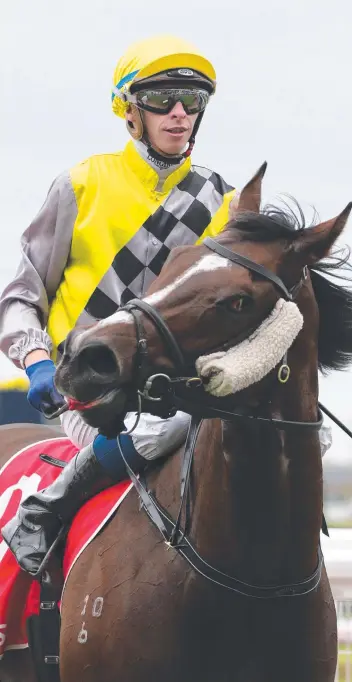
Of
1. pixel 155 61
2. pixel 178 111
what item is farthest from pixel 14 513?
pixel 155 61

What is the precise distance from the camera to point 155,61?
434cm

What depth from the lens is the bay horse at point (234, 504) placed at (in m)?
3.35

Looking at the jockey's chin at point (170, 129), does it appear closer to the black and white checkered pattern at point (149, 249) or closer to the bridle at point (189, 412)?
the black and white checkered pattern at point (149, 249)

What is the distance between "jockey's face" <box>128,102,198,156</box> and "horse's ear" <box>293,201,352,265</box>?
41.4 inches

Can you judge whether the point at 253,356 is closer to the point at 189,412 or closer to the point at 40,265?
the point at 189,412

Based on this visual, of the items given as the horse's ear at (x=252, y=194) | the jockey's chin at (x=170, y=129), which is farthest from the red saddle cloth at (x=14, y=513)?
the jockey's chin at (x=170, y=129)

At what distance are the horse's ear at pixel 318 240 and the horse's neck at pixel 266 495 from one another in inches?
13.1

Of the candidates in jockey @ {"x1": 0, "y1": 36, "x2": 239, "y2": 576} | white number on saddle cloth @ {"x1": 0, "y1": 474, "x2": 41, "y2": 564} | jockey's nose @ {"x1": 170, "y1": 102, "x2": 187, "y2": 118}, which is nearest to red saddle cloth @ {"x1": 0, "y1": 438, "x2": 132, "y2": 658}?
white number on saddle cloth @ {"x1": 0, "y1": 474, "x2": 41, "y2": 564}

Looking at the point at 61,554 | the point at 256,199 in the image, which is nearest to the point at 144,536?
the point at 61,554

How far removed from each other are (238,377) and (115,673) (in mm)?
986

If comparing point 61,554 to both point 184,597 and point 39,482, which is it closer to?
point 39,482

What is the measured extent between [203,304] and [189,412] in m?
0.31

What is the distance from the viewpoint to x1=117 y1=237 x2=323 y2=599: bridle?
328cm

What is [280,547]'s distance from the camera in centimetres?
360
